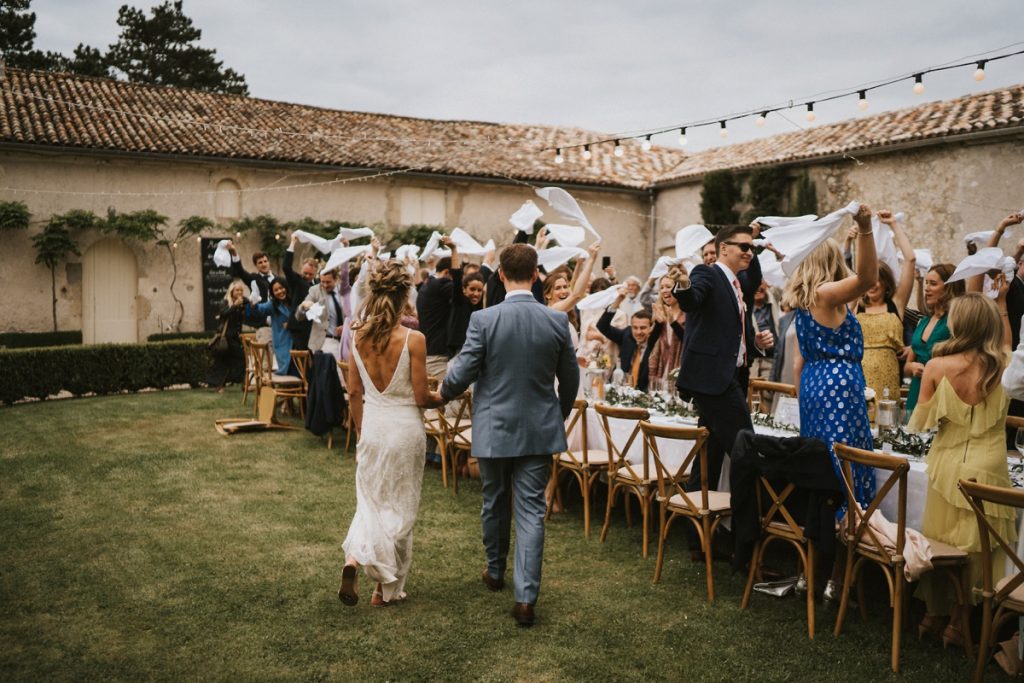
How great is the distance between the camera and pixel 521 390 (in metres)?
4.01

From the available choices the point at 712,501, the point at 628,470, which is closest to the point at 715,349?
the point at 712,501

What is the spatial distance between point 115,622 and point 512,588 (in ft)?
6.98

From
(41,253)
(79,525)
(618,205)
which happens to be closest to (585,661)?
(79,525)

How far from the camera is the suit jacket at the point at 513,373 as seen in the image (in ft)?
13.1

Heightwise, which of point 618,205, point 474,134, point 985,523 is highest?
point 474,134

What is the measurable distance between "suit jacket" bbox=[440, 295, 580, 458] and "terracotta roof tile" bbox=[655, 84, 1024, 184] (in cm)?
1307

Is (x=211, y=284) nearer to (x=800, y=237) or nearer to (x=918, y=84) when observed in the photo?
(x=918, y=84)

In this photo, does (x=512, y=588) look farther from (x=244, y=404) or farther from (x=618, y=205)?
(x=618, y=205)

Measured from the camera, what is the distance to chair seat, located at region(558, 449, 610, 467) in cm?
564

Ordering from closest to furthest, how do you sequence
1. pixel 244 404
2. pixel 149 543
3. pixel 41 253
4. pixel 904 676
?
pixel 904 676
pixel 149 543
pixel 244 404
pixel 41 253

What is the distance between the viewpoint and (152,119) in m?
18.8

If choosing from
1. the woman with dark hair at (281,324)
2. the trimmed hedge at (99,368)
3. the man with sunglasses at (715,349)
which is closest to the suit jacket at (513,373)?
the man with sunglasses at (715,349)

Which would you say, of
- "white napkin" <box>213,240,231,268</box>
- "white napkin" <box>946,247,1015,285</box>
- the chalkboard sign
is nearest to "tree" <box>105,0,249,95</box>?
the chalkboard sign

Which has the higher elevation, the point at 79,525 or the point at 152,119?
the point at 152,119
